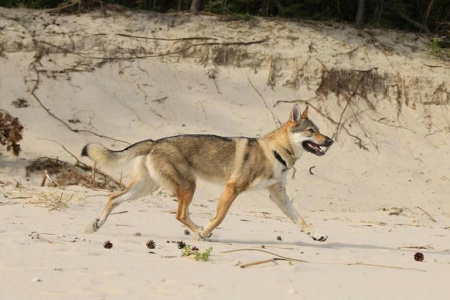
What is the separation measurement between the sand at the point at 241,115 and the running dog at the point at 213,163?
0.40 m

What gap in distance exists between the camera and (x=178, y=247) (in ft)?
24.0

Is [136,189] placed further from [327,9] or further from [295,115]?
[327,9]

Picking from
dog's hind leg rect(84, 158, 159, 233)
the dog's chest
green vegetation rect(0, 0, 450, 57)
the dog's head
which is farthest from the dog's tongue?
green vegetation rect(0, 0, 450, 57)

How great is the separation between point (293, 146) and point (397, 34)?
1372 centimetres

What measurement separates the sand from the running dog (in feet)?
1.33

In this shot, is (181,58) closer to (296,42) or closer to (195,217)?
(296,42)

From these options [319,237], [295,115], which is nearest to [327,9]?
[295,115]

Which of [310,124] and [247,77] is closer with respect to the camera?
[310,124]

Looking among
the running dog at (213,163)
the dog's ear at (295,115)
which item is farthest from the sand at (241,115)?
the dog's ear at (295,115)

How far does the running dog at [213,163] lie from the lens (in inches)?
346

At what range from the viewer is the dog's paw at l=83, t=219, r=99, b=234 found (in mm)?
8274

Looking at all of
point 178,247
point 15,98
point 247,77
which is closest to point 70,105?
point 15,98

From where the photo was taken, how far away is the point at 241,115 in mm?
18484

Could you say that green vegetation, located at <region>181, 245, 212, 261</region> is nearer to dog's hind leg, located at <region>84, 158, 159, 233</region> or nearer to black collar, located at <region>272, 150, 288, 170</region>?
dog's hind leg, located at <region>84, 158, 159, 233</region>
